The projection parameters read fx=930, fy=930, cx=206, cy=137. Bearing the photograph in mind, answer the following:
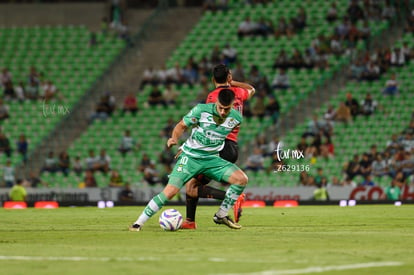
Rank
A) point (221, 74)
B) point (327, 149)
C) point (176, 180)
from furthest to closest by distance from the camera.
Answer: point (327, 149) → point (221, 74) → point (176, 180)

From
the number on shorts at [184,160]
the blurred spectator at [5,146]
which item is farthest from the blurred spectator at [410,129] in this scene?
the number on shorts at [184,160]

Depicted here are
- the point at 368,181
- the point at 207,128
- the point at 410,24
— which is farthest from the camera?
the point at 410,24

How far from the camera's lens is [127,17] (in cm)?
4584

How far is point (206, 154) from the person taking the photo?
15.8 metres

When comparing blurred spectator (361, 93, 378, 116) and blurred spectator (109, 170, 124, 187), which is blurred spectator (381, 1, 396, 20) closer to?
blurred spectator (361, 93, 378, 116)

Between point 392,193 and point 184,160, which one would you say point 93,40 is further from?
point 184,160

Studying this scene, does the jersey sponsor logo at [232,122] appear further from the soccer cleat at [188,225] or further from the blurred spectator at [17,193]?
the blurred spectator at [17,193]

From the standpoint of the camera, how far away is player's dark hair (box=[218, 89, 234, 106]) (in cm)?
1524

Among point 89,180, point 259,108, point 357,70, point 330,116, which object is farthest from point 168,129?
point 357,70

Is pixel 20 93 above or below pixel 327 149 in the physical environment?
above

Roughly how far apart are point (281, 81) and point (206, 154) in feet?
73.8

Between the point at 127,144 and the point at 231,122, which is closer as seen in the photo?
the point at 231,122

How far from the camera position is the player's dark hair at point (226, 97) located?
50.0ft

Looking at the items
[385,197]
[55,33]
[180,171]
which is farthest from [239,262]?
[55,33]
